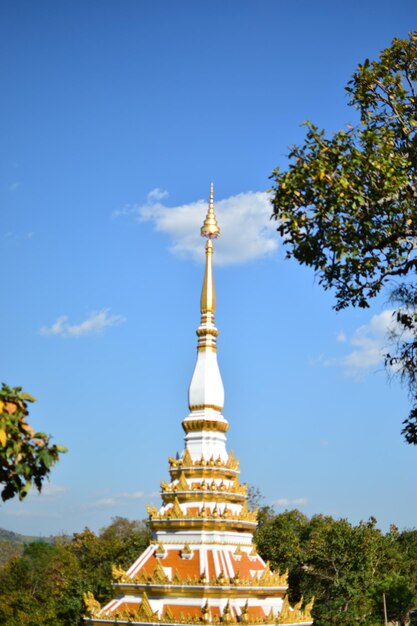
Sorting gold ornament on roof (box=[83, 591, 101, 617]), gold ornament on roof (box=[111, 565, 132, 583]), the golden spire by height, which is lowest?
gold ornament on roof (box=[83, 591, 101, 617])

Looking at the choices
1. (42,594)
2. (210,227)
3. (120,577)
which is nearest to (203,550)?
(120,577)

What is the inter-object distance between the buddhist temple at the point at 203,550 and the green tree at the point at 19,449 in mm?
13642

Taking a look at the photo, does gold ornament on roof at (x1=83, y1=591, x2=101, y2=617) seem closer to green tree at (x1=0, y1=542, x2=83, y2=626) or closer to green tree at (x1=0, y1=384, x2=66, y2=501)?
green tree at (x1=0, y1=384, x2=66, y2=501)

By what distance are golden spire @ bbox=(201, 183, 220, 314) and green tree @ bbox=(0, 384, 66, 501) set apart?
19.2m

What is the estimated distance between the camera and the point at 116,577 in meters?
22.9

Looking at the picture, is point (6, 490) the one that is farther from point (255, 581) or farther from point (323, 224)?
point (255, 581)

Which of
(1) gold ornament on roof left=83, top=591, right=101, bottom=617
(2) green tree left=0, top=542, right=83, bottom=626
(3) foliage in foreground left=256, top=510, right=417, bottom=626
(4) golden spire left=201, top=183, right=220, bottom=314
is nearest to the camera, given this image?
(1) gold ornament on roof left=83, top=591, right=101, bottom=617

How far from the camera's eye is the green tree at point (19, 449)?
8.51 meters

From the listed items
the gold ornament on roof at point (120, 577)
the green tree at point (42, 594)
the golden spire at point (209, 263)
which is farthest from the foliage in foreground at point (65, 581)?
the golden spire at point (209, 263)

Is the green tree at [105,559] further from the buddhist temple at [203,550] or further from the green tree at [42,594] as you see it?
the buddhist temple at [203,550]

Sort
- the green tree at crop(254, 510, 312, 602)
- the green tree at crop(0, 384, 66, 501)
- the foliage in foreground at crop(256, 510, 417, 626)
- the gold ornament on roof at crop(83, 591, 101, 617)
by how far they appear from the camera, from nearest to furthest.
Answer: the green tree at crop(0, 384, 66, 501) < the gold ornament on roof at crop(83, 591, 101, 617) < the foliage in foreground at crop(256, 510, 417, 626) < the green tree at crop(254, 510, 312, 602)

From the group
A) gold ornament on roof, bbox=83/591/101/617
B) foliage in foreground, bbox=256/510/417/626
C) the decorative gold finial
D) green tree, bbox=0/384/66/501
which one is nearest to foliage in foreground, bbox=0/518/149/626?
foliage in foreground, bbox=256/510/417/626

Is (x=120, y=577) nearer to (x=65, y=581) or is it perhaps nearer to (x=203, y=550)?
(x=203, y=550)

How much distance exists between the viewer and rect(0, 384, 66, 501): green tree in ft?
27.9
